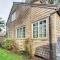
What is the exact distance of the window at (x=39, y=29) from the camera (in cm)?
450

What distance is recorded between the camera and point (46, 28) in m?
4.52

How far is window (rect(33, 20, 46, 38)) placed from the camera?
4.50 metres

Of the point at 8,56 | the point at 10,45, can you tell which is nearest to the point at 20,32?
the point at 10,45

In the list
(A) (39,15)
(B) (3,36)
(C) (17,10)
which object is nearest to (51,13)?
(A) (39,15)

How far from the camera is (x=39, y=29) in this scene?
4559mm

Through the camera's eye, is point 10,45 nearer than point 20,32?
Yes

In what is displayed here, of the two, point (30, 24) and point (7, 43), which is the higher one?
point (30, 24)

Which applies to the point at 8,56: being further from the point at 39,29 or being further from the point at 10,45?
the point at 39,29

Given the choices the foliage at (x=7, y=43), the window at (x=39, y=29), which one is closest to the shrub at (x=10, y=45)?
the foliage at (x=7, y=43)

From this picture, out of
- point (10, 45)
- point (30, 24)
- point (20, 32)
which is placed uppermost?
point (30, 24)

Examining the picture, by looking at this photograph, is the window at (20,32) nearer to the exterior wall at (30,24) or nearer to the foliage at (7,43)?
the exterior wall at (30,24)

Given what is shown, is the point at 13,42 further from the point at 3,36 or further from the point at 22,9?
the point at 22,9

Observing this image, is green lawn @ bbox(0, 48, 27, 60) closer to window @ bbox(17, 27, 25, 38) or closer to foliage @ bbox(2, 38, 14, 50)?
foliage @ bbox(2, 38, 14, 50)

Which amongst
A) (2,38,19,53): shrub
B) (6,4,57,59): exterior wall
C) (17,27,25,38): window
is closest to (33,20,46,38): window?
(6,4,57,59): exterior wall
